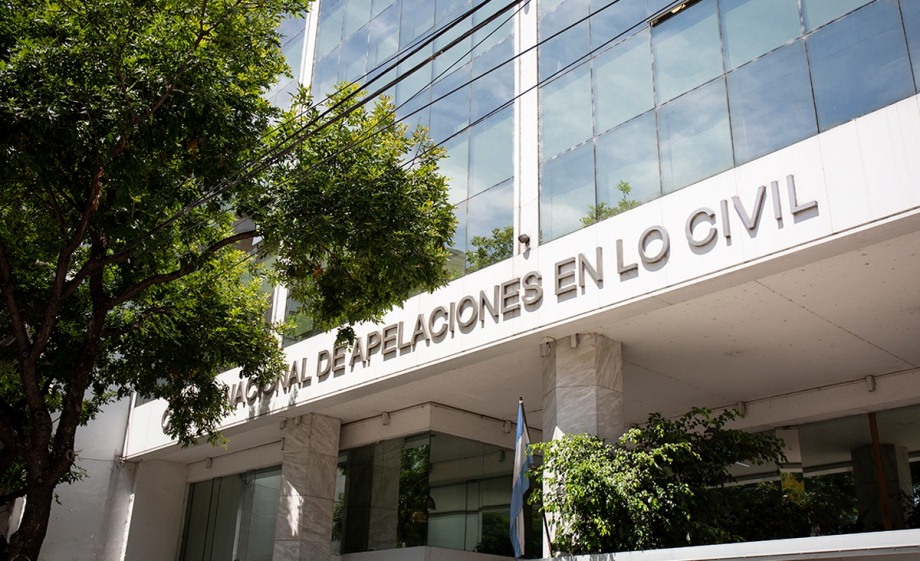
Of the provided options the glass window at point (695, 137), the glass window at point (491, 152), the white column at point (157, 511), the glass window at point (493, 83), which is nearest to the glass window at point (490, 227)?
the glass window at point (491, 152)

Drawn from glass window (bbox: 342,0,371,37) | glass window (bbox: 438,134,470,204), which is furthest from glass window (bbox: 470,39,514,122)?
glass window (bbox: 342,0,371,37)

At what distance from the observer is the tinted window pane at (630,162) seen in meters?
13.0

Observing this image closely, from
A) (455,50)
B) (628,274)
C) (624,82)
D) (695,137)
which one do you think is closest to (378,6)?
(455,50)

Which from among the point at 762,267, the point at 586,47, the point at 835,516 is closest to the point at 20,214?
the point at 586,47

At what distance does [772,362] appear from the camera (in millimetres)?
14594

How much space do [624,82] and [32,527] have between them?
9806 millimetres

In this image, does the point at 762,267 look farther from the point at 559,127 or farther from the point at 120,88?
the point at 120,88

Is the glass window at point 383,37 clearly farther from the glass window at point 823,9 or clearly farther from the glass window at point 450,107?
the glass window at point 823,9

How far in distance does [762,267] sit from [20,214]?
9829 millimetres

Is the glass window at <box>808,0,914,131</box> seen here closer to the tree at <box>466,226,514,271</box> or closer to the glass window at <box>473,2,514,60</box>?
the tree at <box>466,226,514,271</box>

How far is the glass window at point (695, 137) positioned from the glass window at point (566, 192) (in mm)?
1307

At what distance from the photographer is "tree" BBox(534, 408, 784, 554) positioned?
38.4ft

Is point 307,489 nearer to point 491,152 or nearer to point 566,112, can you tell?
point 491,152

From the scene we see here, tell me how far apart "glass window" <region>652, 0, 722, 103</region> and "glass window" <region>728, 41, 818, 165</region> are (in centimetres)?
58
